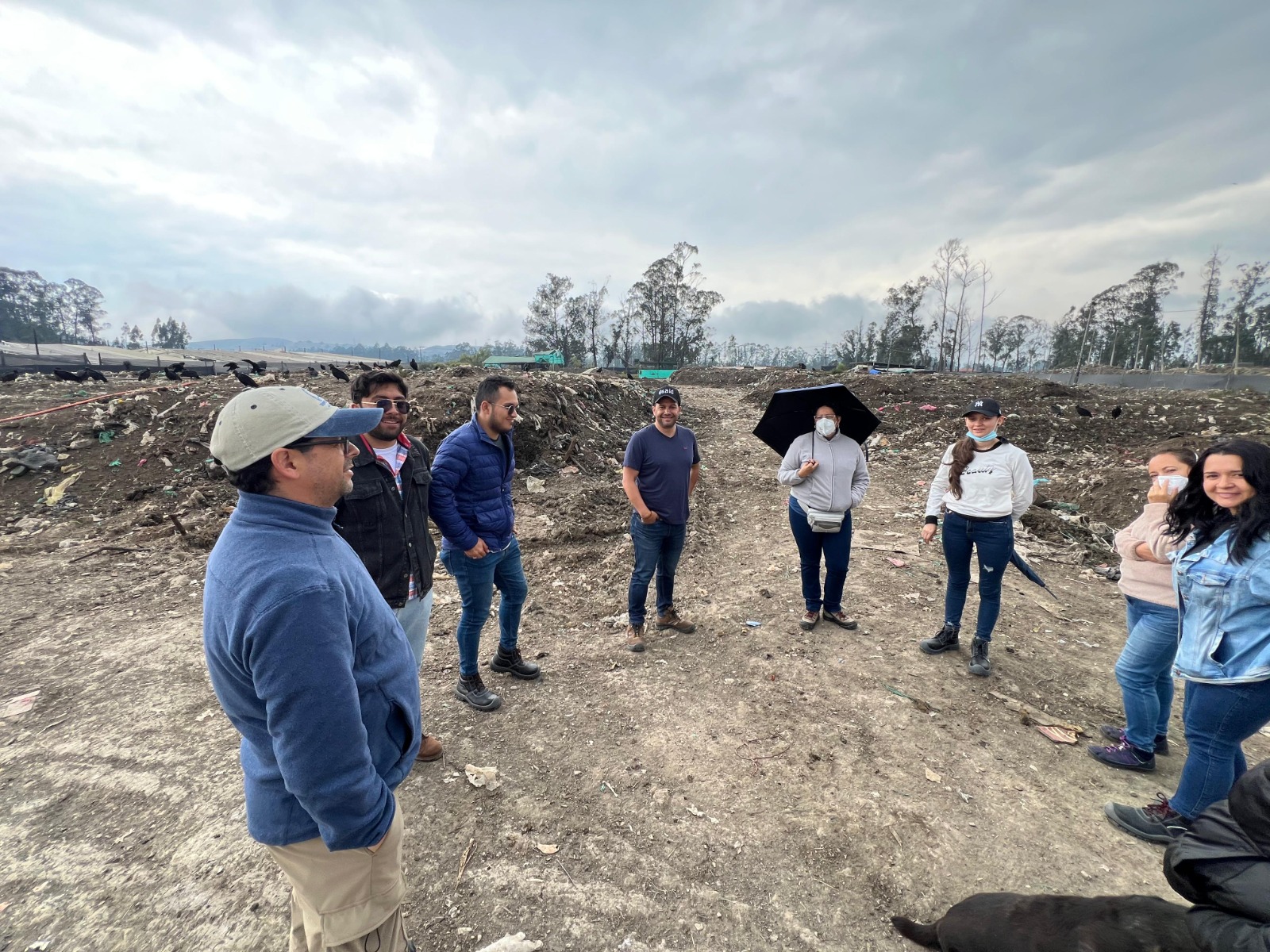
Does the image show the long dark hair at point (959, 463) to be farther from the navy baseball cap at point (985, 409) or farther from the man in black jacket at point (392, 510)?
the man in black jacket at point (392, 510)

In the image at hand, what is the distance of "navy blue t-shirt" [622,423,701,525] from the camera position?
3.73 metres

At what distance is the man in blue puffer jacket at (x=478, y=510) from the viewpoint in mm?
2854

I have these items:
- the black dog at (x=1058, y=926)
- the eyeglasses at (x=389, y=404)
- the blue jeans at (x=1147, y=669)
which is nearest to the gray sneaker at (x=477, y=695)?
the eyeglasses at (x=389, y=404)

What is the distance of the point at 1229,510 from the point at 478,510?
10.8ft

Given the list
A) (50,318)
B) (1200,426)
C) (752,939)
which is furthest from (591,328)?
(50,318)

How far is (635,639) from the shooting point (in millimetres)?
4008

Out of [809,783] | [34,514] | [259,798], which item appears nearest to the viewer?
[259,798]

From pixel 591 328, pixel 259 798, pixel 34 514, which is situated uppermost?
pixel 591 328

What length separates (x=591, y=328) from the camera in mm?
54250

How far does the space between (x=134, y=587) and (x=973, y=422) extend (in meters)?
7.30

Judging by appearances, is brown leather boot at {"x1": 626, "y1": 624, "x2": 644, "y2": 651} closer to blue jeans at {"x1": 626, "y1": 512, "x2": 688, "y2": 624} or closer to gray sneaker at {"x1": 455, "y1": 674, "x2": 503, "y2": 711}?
blue jeans at {"x1": 626, "y1": 512, "x2": 688, "y2": 624}

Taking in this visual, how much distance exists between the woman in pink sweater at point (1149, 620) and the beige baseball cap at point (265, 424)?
3285 millimetres

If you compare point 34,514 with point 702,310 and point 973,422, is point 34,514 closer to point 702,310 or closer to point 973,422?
point 973,422

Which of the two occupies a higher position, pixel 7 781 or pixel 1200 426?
pixel 1200 426
